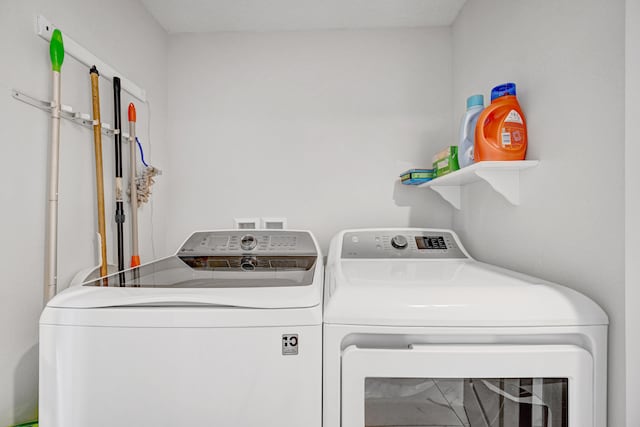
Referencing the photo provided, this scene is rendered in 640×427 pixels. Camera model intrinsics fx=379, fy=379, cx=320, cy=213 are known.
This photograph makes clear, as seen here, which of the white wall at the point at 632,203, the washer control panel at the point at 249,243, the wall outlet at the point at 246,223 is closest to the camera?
the white wall at the point at 632,203

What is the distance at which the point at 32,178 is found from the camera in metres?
1.20

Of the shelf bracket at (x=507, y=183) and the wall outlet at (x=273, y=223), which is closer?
the shelf bracket at (x=507, y=183)

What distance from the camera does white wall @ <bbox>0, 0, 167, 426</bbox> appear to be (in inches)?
43.9

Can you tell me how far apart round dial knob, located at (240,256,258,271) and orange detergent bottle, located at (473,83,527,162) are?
2.92ft

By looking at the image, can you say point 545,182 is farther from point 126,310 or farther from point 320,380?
point 126,310

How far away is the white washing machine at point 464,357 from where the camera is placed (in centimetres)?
93

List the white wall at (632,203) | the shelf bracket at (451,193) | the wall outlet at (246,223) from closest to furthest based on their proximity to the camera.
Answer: the white wall at (632,203) → the shelf bracket at (451,193) → the wall outlet at (246,223)

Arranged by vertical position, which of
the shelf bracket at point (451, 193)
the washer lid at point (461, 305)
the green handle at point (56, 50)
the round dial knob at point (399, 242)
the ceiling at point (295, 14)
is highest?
the ceiling at point (295, 14)

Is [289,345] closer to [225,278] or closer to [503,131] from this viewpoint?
[225,278]

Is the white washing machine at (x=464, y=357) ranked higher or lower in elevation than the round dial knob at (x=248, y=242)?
lower

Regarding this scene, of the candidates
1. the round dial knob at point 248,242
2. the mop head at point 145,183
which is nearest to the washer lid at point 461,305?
the round dial knob at point 248,242

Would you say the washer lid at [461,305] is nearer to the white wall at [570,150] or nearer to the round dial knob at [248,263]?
the white wall at [570,150]

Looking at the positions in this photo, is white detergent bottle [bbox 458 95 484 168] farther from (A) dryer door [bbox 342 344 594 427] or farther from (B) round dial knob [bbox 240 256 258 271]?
(B) round dial knob [bbox 240 256 258 271]

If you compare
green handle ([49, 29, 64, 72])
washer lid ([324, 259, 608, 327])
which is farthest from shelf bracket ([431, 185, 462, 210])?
green handle ([49, 29, 64, 72])
